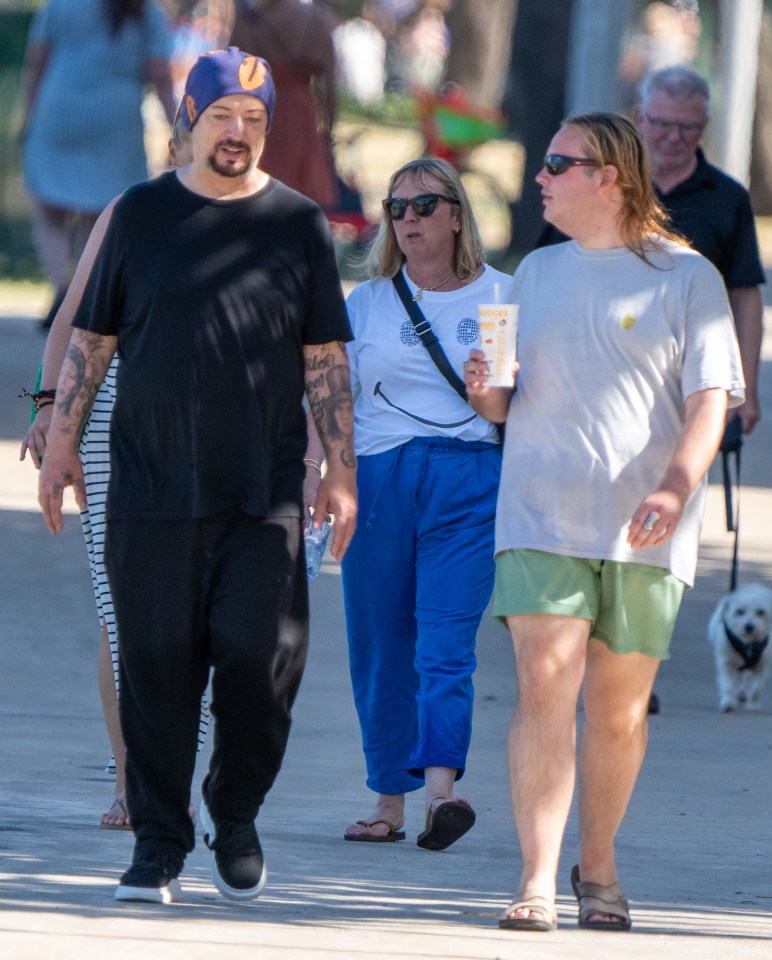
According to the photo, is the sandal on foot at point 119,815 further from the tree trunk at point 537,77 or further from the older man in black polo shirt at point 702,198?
the tree trunk at point 537,77

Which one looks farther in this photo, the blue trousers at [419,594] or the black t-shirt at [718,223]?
the black t-shirt at [718,223]

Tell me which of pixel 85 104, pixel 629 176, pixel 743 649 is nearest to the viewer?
pixel 629 176

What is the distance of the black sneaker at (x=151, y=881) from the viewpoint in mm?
4863

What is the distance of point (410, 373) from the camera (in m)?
6.03

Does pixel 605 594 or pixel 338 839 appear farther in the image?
pixel 338 839

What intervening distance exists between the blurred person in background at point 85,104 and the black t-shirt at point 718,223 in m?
4.47

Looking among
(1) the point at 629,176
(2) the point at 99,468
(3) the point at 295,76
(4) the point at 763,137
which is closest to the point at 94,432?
(2) the point at 99,468

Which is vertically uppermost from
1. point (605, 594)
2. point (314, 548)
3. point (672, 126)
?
point (672, 126)

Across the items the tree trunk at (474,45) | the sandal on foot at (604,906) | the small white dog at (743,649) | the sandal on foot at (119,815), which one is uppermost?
the tree trunk at (474,45)

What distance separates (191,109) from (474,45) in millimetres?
31959

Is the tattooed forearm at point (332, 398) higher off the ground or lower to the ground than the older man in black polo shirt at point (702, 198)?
lower

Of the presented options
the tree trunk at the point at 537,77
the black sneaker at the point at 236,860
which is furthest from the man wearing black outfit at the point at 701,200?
the tree trunk at the point at 537,77

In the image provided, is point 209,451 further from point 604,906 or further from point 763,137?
point 763,137

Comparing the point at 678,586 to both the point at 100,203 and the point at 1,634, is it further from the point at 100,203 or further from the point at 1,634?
the point at 100,203
